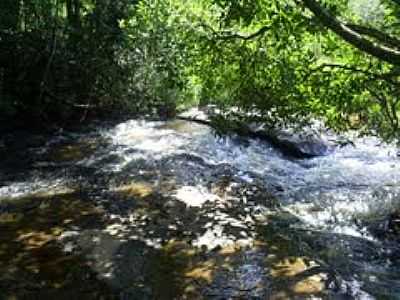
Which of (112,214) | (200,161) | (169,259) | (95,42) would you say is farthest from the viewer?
(95,42)

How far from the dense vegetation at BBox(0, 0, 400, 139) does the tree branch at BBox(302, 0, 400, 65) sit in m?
0.01

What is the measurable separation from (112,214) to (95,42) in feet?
28.9

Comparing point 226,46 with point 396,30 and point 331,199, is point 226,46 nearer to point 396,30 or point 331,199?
point 396,30

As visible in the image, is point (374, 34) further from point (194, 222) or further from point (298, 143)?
point (298, 143)

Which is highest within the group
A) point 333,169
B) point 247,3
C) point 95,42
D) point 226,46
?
point 247,3

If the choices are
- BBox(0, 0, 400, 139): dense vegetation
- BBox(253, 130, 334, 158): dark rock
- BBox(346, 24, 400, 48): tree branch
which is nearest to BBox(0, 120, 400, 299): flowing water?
BBox(253, 130, 334, 158): dark rock

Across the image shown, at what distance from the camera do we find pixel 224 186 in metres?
11.2

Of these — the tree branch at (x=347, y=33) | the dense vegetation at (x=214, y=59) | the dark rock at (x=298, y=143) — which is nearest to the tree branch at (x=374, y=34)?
the dense vegetation at (x=214, y=59)

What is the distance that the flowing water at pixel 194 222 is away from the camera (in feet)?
22.9

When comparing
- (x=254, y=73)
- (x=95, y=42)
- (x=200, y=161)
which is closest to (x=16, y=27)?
(x=95, y=42)

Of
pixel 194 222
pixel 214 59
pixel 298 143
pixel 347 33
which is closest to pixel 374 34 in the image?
pixel 347 33

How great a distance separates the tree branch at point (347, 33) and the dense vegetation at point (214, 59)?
0.04ft

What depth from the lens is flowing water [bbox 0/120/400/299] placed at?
6.96m

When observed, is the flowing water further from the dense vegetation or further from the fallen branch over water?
the dense vegetation
